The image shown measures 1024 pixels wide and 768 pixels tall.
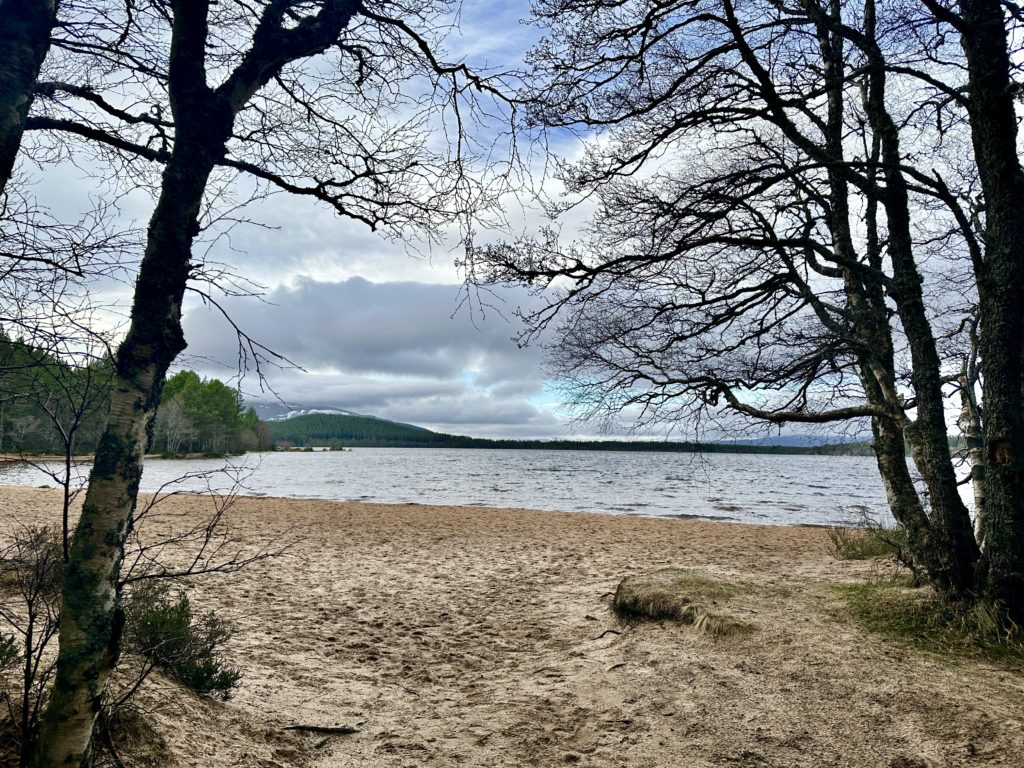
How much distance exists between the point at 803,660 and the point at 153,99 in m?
6.66

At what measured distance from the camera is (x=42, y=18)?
2871mm

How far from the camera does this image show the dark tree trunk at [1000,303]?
554cm

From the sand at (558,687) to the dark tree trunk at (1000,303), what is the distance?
1079 millimetres

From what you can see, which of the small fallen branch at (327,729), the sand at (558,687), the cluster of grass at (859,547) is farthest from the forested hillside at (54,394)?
the cluster of grass at (859,547)

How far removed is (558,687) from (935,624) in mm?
3823

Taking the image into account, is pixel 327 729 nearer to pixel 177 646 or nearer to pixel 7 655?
pixel 177 646

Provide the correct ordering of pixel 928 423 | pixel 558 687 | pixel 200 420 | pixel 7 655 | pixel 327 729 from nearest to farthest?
pixel 7 655 < pixel 327 729 < pixel 558 687 < pixel 928 423 < pixel 200 420

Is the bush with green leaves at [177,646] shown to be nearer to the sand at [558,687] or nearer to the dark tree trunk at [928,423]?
the sand at [558,687]

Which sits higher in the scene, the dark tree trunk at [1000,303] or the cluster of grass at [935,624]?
the dark tree trunk at [1000,303]

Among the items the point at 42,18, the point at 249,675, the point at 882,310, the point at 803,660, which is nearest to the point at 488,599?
the point at 249,675

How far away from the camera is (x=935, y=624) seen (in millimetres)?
5887

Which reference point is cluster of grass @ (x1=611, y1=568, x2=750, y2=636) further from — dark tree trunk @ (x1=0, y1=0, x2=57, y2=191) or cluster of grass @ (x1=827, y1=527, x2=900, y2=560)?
dark tree trunk @ (x1=0, y1=0, x2=57, y2=191)

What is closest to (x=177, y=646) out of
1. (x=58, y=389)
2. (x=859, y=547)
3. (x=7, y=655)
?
(x=7, y=655)

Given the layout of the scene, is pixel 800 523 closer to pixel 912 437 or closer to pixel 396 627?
pixel 912 437
